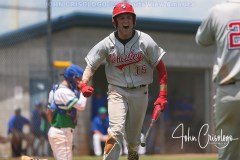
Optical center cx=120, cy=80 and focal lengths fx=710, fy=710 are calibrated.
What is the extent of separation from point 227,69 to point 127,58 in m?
2.28

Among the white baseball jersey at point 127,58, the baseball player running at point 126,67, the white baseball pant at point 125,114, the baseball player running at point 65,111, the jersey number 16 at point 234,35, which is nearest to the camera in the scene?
the jersey number 16 at point 234,35

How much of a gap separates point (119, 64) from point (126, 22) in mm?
509

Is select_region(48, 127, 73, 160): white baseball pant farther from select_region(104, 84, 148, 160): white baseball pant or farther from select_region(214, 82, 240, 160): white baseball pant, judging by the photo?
select_region(214, 82, 240, 160): white baseball pant

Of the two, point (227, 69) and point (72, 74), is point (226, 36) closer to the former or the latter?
point (227, 69)

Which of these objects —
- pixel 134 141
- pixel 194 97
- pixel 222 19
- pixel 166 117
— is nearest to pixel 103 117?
pixel 166 117

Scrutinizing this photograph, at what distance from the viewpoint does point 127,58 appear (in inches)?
322

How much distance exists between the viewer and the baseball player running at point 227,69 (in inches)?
237

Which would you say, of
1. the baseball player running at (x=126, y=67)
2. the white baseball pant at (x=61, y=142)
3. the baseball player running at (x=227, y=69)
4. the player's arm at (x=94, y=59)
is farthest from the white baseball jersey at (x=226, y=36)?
the white baseball pant at (x=61, y=142)

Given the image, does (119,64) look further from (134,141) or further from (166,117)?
(166,117)

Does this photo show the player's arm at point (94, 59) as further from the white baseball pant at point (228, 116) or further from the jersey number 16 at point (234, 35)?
the jersey number 16 at point (234, 35)

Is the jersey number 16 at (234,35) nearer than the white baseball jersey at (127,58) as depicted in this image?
Yes

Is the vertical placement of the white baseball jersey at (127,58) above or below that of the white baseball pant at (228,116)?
above

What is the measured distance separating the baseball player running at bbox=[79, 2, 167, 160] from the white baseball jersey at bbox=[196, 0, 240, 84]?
206 centimetres

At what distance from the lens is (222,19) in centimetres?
604
